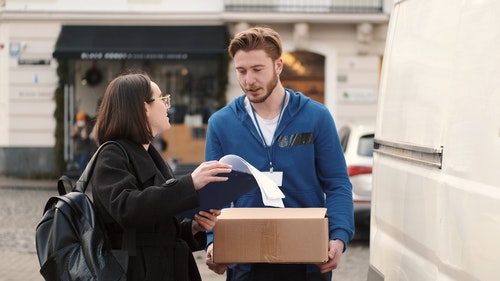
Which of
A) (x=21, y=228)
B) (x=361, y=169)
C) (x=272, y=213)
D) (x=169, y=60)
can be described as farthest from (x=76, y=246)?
(x=169, y=60)

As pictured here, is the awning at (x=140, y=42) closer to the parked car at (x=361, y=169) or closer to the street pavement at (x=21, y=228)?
the street pavement at (x=21, y=228)

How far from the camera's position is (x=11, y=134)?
23344mm

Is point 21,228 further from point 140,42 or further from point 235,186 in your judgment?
point 235,186

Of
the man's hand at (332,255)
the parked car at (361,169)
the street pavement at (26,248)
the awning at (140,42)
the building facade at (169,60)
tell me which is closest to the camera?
the man's hand at (332,255)

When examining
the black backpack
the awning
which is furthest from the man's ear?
the awning

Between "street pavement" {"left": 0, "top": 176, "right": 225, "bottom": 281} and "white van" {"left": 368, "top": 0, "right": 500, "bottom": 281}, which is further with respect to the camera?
"street pavement" {"left": 0, "top": 176, "right": 225, "bottom": 281}

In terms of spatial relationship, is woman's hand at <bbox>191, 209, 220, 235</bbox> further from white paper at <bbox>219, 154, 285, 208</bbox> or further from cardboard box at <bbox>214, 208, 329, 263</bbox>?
white paper at <bbox>219, 154, 285, 208</bbox>

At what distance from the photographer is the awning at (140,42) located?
22250mm

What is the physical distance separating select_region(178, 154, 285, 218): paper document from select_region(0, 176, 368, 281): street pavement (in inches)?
223

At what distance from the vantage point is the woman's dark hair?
3562 millimetres

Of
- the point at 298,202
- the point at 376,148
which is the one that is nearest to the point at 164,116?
the point at 298,202

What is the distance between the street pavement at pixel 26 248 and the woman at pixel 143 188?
5.63 m

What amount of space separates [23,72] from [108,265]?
67.3 ft

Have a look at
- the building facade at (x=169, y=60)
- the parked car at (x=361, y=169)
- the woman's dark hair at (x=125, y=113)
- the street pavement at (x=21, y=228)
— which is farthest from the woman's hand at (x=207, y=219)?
the building facade at (x=169, y=60)
